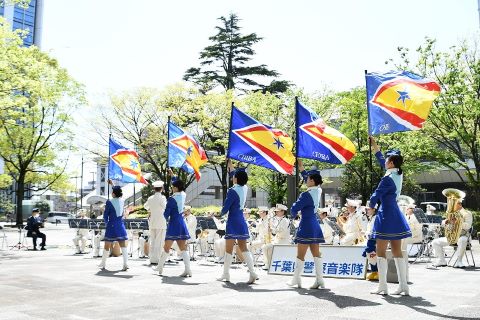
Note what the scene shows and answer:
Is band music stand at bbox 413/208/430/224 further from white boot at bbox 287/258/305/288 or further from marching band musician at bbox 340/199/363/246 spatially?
white boot at bbox 287/258/305/288

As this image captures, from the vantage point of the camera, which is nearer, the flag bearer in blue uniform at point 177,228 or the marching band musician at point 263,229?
the flag bearer in blue uniform at point 177,228

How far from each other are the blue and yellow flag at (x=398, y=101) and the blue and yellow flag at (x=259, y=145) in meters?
2.71

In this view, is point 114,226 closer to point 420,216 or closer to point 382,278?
point 382,278

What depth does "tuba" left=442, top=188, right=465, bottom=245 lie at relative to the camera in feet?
42.2

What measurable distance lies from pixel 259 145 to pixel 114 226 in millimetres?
4084

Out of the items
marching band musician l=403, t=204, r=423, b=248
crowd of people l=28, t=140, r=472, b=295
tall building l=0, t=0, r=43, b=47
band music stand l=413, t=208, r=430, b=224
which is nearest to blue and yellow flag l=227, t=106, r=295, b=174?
crowd of people l=28, t=140, r=472, b=295

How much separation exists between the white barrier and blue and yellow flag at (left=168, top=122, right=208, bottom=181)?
4.47 metres

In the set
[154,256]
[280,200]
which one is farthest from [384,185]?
[280,200]

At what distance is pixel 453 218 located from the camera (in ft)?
42.7

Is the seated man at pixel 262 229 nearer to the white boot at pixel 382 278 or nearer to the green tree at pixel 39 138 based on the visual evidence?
the white boot at pixel 382 278

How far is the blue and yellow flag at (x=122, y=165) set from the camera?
16.1 m

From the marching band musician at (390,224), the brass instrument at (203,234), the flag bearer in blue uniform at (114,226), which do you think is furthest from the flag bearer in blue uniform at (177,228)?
the brass instrument at (203,234)

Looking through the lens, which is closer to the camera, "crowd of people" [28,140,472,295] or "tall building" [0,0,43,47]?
"crowd of people" [28,140,472,295]

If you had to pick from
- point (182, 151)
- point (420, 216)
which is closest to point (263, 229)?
point (182, 151)
